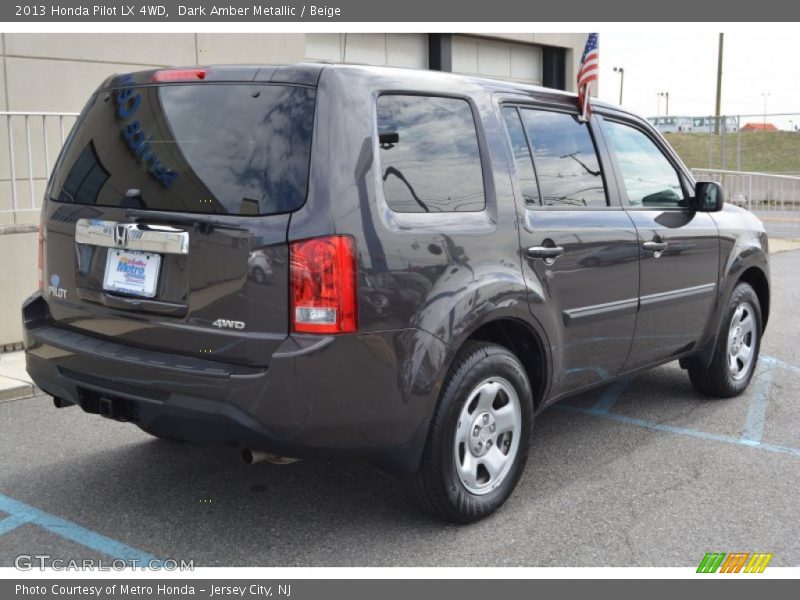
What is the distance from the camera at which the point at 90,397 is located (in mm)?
3746

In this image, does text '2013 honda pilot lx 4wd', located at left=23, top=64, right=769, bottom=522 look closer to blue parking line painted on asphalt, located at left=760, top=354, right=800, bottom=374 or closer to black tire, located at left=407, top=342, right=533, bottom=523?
black tire, located at left=407, top=342, right=533, bottom=523

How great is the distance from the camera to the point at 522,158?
4258mm

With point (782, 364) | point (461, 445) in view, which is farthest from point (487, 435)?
point (782, 364)

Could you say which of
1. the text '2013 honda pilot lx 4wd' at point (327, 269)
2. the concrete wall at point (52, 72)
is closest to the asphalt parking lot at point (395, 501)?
the text '2013 honda pilot lx 4wd' at point (327, 269)

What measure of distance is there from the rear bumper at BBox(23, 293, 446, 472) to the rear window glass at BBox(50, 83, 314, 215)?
1.88 ft

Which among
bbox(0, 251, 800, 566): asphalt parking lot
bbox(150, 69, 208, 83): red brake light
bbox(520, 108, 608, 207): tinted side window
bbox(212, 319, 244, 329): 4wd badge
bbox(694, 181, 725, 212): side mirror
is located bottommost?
bbox(0, 251, 800, 566): asphalt parking lot

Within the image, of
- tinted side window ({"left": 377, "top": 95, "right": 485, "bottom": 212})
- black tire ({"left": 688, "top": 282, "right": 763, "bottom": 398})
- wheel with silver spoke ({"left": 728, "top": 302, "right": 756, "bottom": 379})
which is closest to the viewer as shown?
tinted side window ({"left": 377, "top": 95, "right": 485, "bottom": 212})

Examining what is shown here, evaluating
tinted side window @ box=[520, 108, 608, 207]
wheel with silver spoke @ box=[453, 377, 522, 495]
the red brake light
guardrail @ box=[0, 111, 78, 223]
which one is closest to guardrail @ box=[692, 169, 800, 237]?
guardrail @ box=[0, 111, 78, 223]

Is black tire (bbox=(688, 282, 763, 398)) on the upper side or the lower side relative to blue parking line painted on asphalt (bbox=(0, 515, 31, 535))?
upper

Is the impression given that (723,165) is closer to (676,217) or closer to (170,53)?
(170,53)

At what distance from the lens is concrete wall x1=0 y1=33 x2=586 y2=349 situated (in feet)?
24.7
